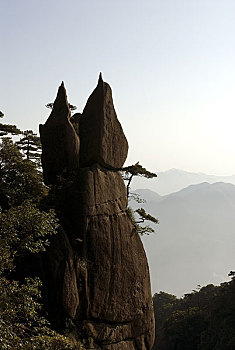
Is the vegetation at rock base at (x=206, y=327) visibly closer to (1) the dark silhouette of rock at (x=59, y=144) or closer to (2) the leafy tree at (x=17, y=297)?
(1) the dark silhouette of rock at (x=59, y=144)

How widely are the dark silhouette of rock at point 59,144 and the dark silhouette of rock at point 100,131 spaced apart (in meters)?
0.55

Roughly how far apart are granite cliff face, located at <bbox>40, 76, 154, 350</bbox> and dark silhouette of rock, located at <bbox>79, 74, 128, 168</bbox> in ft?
0.16

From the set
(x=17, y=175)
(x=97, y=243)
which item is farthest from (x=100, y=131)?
(x=97, y=243)

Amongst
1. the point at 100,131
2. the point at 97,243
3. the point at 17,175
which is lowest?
the point at 97,243

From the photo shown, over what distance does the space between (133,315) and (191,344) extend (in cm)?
3520

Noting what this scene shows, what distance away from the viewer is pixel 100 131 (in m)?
18.1

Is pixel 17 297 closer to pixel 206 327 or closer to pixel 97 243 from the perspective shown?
pixel 97 243

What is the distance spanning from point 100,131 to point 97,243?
5351 millimetres

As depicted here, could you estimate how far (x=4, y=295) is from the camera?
319 inches

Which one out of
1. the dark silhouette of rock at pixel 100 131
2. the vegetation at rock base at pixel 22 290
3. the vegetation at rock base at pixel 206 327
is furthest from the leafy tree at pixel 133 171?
the vegetation at rock base at pixel 206 327

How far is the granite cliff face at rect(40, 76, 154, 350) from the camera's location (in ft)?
49.3

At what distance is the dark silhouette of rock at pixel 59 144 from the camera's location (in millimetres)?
18156

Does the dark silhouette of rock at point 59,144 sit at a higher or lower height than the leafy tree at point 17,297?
higher

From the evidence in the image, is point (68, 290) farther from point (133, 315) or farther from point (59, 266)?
point (133, 315)
